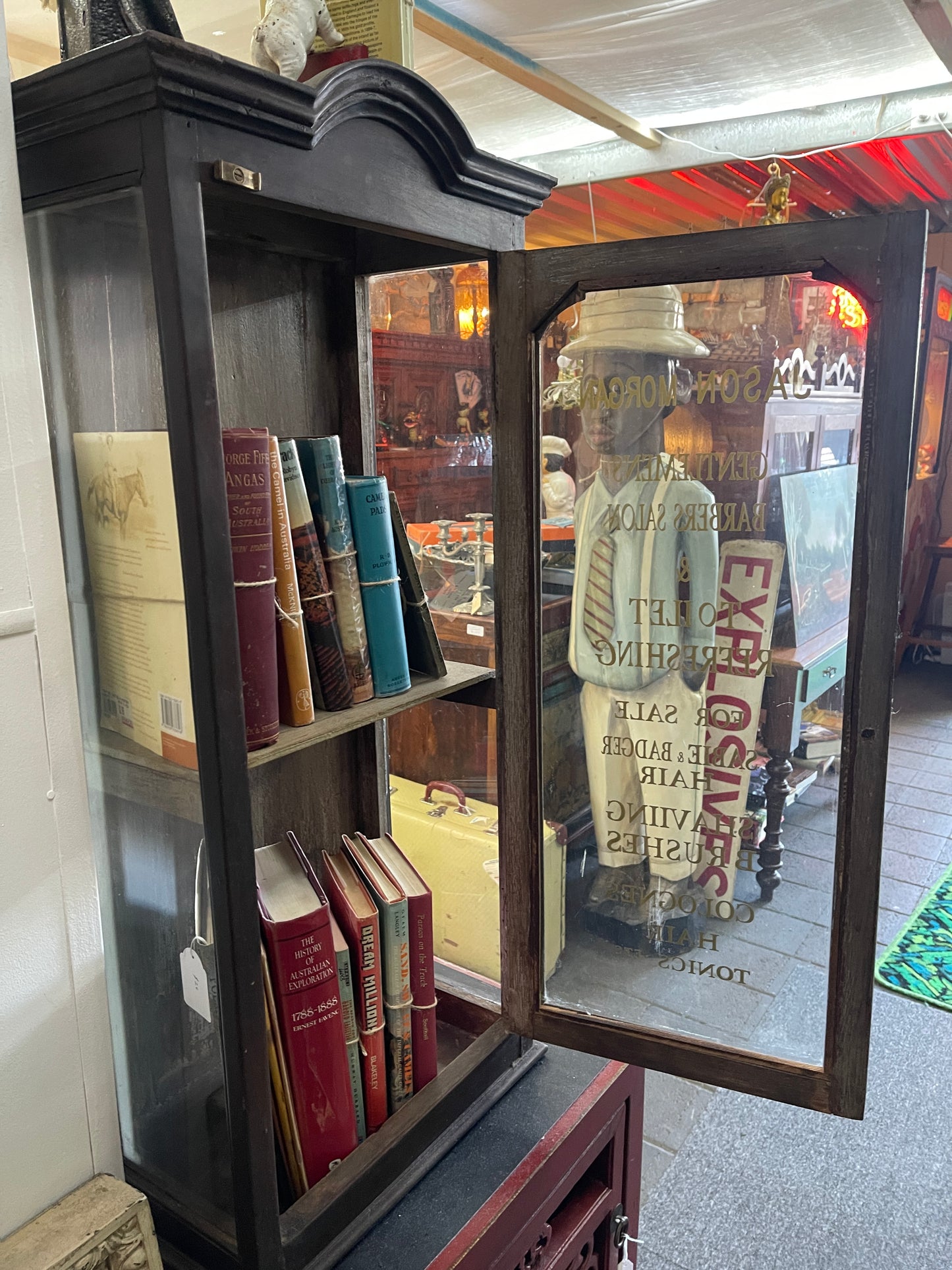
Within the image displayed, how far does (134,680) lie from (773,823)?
811 millimetres

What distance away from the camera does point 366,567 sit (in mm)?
1160

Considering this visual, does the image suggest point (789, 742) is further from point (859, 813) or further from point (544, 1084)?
point (544, 1084)

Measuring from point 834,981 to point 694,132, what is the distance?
300 cm

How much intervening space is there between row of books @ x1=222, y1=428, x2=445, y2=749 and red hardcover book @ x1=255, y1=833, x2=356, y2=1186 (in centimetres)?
23

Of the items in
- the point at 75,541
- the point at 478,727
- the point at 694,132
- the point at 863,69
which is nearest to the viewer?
the point at 75,541

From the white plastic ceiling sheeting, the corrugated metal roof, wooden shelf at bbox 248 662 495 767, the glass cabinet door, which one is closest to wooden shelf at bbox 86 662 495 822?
wooden shelf at bbox 248 662 495 767

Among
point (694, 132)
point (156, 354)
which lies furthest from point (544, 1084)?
point (694, 132)

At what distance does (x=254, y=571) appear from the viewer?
944 mm

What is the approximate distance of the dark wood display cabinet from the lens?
83cm

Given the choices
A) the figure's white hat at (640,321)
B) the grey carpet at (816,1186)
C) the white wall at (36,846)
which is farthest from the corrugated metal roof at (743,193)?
the white wall at (36,846)

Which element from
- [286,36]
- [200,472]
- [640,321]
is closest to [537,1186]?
[200,472]

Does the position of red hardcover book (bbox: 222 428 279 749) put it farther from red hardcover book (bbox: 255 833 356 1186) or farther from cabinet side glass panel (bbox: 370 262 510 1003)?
cabinet side glass panel (bbox: 370 262 510 1003)

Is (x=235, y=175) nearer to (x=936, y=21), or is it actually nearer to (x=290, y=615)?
(x=290, y=615)

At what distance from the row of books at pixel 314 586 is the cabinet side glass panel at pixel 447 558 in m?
0.33
